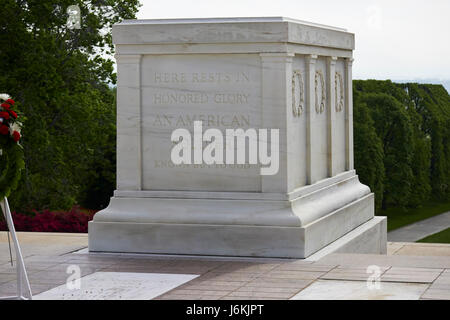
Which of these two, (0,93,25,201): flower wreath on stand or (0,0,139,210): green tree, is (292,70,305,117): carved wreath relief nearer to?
(0,93,25,201): flower wreath on stand

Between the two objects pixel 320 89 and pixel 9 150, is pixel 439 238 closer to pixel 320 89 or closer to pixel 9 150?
pixel 320 89

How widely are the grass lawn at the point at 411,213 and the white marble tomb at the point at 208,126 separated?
3507cm

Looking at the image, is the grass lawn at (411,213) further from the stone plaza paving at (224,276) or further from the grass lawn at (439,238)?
the stone plaza paving at (224,276)

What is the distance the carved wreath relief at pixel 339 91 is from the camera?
13453 millimetres

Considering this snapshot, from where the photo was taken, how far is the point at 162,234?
1077cm

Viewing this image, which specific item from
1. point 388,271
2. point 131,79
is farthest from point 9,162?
point 388,271

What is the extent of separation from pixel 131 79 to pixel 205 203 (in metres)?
1.80

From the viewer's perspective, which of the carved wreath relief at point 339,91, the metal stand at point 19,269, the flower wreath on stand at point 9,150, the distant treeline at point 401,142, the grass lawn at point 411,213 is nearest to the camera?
the metal stand at point 19,269

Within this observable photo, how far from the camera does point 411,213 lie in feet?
166

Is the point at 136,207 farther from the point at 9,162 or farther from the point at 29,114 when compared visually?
the point at 29,114

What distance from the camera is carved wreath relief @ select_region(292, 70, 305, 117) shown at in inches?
445

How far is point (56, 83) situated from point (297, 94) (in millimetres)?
14018

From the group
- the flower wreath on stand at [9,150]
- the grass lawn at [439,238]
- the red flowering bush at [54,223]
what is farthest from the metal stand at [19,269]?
the grass lawn at [439,238]
